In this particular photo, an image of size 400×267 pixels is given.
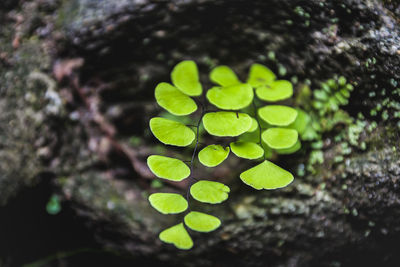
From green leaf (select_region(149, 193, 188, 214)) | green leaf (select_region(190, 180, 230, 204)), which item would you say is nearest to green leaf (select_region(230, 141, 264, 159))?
green leaf (select_region(190, 180, 230, 204))

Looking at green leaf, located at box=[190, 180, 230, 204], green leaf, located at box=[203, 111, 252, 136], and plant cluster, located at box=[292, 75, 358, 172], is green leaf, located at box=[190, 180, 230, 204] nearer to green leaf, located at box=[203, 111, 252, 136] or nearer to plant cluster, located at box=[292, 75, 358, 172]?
green leaf, located at box=[203, 111, 252, 136]

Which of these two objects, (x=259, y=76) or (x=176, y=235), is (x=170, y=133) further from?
(x=259, y=76)

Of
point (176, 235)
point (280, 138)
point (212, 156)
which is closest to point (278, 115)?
point (280, 138)

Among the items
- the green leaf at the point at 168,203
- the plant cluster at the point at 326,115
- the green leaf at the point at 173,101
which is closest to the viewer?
the green leaf at the point at 168,203

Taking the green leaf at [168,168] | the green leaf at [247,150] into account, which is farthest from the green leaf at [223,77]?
the green leaf at [168,168]

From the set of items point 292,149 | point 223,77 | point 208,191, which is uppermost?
point 223,77

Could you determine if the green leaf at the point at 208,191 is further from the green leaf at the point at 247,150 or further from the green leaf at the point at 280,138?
the green leaf at the point at 280,138
